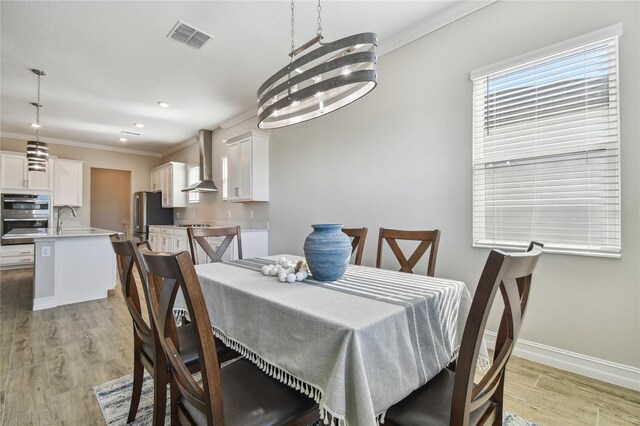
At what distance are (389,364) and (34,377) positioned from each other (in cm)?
252

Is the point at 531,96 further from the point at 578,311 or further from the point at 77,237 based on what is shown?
the point at 77,237

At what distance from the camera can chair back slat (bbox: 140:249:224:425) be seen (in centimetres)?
82

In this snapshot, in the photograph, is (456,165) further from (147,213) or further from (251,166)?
(147,213)

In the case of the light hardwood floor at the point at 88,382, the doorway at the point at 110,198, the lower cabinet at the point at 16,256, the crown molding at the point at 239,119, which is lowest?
the light hardwood floor at the point at 88,382

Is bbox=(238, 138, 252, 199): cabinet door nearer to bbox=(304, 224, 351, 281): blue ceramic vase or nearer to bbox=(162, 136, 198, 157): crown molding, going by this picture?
bbox=(162, 136, 198, 157): crown molding

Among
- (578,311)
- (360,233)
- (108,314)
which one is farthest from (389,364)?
(108,314)

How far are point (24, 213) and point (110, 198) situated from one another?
2.19 meters

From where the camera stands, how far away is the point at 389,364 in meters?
0.96

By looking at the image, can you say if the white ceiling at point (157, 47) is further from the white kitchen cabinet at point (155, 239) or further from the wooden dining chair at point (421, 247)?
the white kitchen cabinet at point (155, 239)

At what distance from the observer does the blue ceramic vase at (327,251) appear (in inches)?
58.6

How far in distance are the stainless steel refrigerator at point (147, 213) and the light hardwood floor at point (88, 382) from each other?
12.8ft

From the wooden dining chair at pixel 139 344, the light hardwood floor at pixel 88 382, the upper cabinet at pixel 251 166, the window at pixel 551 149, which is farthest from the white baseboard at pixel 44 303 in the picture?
the window at pixel 551 149

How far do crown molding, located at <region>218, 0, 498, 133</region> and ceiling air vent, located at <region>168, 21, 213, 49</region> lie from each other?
1.78 metres

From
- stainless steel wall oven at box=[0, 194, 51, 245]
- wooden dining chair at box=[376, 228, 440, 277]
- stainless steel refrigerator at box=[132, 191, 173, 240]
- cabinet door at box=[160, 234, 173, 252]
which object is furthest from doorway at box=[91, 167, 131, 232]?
wooden dining chair at box=[376, 228, 440, 277]
